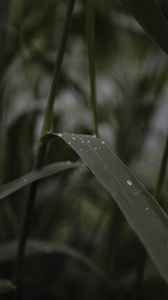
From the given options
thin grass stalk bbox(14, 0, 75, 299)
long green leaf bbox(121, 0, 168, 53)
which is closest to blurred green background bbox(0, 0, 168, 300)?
thin grass stalk bbox(14, 0, 75, 299)

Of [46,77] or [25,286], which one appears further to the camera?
[46,77]

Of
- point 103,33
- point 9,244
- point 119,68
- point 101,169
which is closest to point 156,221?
point 101,169

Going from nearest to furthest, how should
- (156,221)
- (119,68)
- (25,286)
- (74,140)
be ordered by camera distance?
(156,221)
(74,140)
(25,286)
(119,68)

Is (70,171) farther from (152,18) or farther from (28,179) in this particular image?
(152,18)

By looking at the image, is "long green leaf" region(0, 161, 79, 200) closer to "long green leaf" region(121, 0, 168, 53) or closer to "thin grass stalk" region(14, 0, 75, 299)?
"thin grass stalk" region(14, 0, 75, 299)

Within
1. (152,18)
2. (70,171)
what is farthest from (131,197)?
(70,171)

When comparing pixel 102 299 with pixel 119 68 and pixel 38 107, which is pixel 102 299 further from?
pixel 119 68

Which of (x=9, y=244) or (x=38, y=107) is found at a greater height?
(x=38, y=107)

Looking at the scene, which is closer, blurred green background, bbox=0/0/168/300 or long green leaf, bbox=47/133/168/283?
long green leaf, bbox=47/133/168/283
